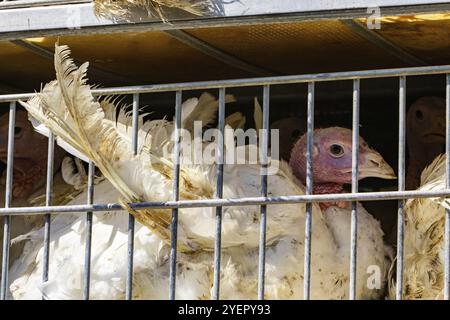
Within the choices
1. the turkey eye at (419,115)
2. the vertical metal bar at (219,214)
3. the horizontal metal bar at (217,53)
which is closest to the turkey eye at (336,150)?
the horizontal metal bar at (217,53)

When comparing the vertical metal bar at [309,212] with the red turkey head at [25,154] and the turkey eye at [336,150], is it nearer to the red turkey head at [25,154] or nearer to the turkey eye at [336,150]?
the turkey eye at [336,150]

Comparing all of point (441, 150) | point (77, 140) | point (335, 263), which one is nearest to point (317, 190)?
point (335, 263)

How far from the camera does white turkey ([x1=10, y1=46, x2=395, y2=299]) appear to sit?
3723 mm

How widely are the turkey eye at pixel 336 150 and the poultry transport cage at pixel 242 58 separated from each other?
32 cm

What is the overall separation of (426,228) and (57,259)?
51.4 inches

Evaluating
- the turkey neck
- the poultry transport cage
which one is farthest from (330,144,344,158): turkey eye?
the turkey neck

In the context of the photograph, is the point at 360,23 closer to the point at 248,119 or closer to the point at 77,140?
the point at 77,140

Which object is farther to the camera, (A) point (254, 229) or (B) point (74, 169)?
(B) point (74, 169)

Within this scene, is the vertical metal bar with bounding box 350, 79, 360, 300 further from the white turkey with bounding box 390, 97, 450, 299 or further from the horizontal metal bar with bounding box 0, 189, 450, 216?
the white turkey with bounding box 390, 97, 450, 299

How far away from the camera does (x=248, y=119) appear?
5.20m

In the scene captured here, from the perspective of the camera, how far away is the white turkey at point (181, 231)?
12.2 feet

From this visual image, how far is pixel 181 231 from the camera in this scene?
3.87 m

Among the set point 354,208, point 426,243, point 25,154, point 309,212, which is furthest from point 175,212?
point 25,154

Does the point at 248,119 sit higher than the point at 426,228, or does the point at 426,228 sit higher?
the point at 248,119
